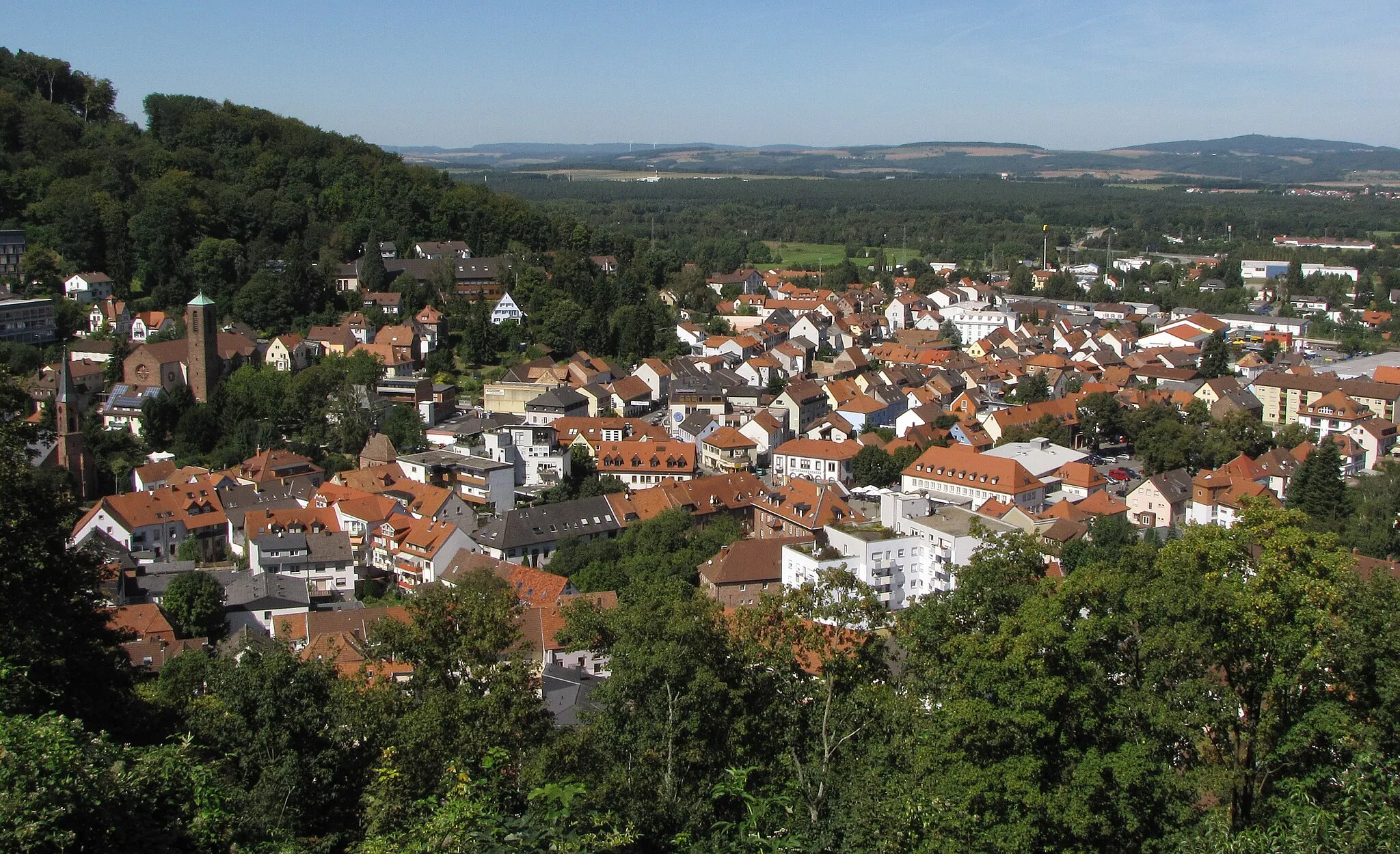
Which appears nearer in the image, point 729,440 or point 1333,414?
point 729,440

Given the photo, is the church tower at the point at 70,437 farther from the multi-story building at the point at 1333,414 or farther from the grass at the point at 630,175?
the grass at the point at 630,175

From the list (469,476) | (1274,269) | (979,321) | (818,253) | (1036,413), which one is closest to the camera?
(469,476)

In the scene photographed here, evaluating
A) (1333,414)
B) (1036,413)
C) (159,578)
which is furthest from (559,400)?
(1333,414)

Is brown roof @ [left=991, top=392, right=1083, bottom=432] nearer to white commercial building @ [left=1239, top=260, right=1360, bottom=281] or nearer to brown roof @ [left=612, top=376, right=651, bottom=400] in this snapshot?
brown roof @ [left=612, top=376, right=651, bottom=400]

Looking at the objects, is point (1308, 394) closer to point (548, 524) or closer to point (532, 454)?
point (532, 454)

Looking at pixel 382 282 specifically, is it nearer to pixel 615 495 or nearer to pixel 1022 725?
pixel 615 495

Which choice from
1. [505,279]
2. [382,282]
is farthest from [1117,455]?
[382,282]
